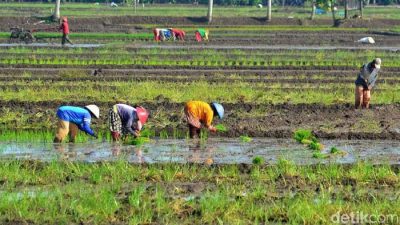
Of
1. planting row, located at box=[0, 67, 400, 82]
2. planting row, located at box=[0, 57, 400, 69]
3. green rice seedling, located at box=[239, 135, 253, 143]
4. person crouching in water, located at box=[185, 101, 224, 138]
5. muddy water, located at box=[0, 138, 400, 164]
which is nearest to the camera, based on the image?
muddy water, located at box=[0, 138, 400, 164]

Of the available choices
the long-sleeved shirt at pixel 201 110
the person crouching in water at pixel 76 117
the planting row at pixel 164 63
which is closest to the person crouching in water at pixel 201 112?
the long-sleeved shirt at pixel 201 110

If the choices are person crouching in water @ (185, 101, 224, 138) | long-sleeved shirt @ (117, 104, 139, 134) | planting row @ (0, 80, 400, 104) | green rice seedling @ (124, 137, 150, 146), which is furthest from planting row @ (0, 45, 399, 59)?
long-sleeved shirt @ (117, 104, 139, 134)

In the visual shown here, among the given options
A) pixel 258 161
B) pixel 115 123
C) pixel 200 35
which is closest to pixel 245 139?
pixel 115 123

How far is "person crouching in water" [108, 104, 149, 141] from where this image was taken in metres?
14.4

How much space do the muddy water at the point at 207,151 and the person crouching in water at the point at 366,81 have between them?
3.08 m

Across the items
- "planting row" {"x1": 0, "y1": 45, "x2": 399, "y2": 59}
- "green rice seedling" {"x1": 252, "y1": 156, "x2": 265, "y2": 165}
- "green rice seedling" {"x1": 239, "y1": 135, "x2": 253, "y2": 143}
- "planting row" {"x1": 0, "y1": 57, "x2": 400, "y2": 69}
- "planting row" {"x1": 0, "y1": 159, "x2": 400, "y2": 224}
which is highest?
"planting row" {"x1": 0, "y1": 159, "x2": 400, "y2": 224}

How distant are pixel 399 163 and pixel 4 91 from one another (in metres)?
10.6

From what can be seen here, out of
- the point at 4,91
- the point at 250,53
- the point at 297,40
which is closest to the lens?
the point at 4,91

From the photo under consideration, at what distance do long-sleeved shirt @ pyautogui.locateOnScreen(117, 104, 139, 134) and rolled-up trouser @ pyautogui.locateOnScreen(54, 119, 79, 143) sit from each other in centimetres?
76

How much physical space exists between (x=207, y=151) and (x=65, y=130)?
2114mm

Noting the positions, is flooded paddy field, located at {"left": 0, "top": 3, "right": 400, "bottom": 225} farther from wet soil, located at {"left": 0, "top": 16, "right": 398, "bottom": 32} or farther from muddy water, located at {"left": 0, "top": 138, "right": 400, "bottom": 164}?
wet soil, located at {"left": 0, "top": 16, "right": 398, "bottom": 32}

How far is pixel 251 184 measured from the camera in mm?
11219

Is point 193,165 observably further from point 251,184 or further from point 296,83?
point 296,83

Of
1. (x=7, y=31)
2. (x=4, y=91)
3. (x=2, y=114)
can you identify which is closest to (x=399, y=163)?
(x=2, y=114)
